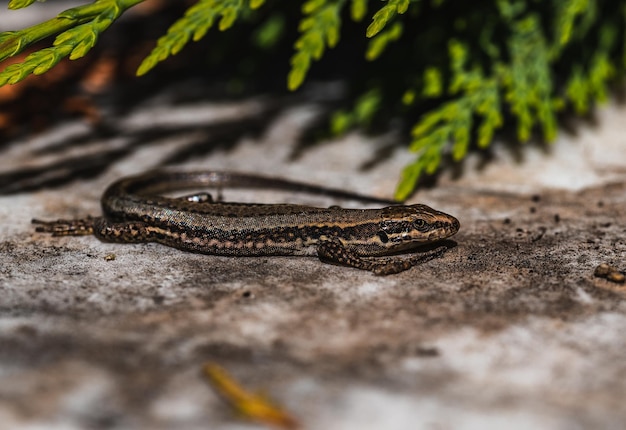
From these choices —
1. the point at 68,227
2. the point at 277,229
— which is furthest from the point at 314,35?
the point at 68,227

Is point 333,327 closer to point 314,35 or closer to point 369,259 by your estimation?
point 369,259

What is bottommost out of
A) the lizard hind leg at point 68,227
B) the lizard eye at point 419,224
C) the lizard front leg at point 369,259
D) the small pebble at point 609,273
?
the small pebble at point 609,273

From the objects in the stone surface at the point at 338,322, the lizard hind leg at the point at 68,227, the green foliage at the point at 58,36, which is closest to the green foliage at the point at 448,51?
the green foliage at the point at 58,36

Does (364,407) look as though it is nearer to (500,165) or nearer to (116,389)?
(116,389)

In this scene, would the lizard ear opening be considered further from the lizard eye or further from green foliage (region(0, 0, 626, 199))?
green foliage (region(0, 0, 626, 199))

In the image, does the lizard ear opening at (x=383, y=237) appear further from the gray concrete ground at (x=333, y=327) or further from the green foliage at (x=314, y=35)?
the green foliage at (x=314, y=35)

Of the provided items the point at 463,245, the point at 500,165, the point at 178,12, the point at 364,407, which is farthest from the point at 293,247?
the point at 178,12
